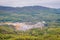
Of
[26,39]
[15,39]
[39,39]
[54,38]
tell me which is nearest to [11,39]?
[15,39]

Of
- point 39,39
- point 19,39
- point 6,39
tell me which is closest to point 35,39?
point 39,39

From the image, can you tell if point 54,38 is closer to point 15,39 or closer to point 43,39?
point 43,39

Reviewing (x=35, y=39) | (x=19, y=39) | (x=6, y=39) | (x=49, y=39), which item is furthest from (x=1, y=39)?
(x=49, y=39)

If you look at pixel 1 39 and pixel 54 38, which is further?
pixel 54 38

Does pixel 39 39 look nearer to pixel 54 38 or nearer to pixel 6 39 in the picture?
pixel 54 38

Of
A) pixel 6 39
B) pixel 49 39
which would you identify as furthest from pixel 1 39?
pixel 49 39

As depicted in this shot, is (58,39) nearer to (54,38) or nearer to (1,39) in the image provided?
(54,38)
